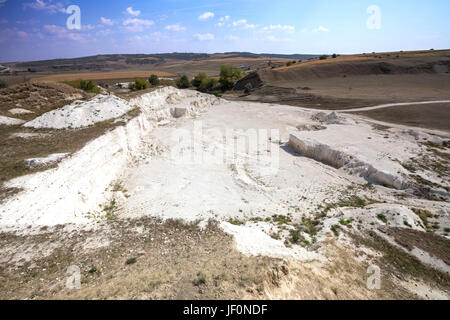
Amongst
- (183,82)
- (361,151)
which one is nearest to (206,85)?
(183,82)

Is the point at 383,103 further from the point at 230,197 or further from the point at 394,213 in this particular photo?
the point at 230,197

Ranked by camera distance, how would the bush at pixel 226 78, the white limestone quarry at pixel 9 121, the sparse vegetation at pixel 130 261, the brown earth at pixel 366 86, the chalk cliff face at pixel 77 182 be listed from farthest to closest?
1. the bush at pixel 226 78
2. the brown earth at pixel 366 86
3. the white limestone quarry at pixel 9 121
4. the chalk cliff face at pixel 77 182
5. the sparse vegetation at pixel 130 261

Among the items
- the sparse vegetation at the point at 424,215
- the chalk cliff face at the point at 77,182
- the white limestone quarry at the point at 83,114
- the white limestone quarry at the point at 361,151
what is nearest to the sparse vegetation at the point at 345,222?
the sparse vegetation at the point at 424,215

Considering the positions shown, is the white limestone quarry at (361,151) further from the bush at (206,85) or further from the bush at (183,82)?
the bush at (183,82)

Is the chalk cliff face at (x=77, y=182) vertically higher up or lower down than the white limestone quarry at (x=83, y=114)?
lower down

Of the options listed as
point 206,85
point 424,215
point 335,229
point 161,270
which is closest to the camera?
point 161,270

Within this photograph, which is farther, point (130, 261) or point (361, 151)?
point (361, 151)

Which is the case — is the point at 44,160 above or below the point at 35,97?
below

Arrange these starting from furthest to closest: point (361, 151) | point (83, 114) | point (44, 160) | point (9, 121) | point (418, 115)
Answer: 1. point (418, 115)
2. point (83, 114)
3. point (361, 151)
4. point (9, 121)
5. point (44, 160)

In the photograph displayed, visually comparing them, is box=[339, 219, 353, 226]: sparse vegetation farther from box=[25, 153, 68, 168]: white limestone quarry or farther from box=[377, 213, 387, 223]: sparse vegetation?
box=[25, 153, 68, 168]: white limestone quarry

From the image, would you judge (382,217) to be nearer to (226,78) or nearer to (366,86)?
(366,86)

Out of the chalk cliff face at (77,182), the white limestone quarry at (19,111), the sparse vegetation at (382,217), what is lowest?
the sparse vegetation at (382,217)

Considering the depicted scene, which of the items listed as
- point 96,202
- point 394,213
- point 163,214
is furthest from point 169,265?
point 394,213

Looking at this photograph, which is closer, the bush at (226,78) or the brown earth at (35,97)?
the brown earth at (35,97)
